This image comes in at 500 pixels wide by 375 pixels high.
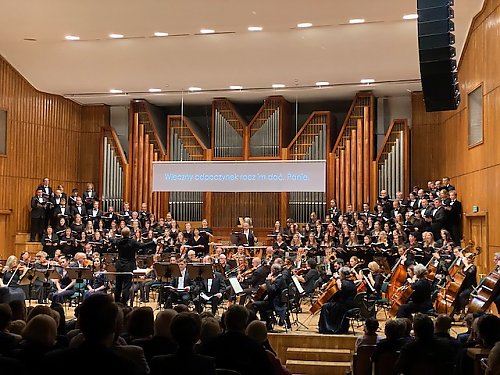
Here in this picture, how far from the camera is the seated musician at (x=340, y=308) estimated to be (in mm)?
8602

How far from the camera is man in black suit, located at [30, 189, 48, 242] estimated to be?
15.2m

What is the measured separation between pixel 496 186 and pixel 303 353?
4.42 m

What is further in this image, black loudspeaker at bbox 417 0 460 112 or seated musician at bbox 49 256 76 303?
seated musician at bbox 49 256 76 303

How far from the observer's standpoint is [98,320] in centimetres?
222

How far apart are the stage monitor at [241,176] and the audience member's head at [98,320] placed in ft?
44.5

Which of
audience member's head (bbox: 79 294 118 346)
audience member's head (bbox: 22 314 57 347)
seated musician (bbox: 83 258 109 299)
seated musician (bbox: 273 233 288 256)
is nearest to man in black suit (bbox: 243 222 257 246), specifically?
seated musician (bbox: 273 233 288 256)

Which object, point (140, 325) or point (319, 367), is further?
point (319, 367)

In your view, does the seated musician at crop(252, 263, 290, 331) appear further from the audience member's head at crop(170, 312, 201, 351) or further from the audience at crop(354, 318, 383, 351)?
the audience member's head at crop(170, 312, 201, 351)

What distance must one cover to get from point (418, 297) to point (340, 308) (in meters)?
1.03

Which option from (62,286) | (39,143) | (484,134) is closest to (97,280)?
(62,286)

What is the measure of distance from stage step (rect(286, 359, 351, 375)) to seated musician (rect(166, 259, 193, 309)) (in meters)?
2.52

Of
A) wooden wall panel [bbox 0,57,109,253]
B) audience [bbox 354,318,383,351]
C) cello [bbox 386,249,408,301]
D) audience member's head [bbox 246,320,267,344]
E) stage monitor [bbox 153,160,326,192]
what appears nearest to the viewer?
audience member's head [bbox 246,320,267,344]

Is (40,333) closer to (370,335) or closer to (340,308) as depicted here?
(370,335)

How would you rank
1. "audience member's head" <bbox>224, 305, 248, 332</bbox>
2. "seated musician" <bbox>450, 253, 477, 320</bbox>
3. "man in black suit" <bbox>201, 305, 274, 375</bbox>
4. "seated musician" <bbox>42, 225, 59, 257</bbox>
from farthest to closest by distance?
"seated musician" <bbox>42, 225, 59, 257</bbox>
"seated musician" <bbox>450, 253, 477, 320</bbox>
"audience member's head" <bbox>224, 305, 248, 332</bbox>
"man in black suit" <bbox>201, 305, 274, 375</bbox>
